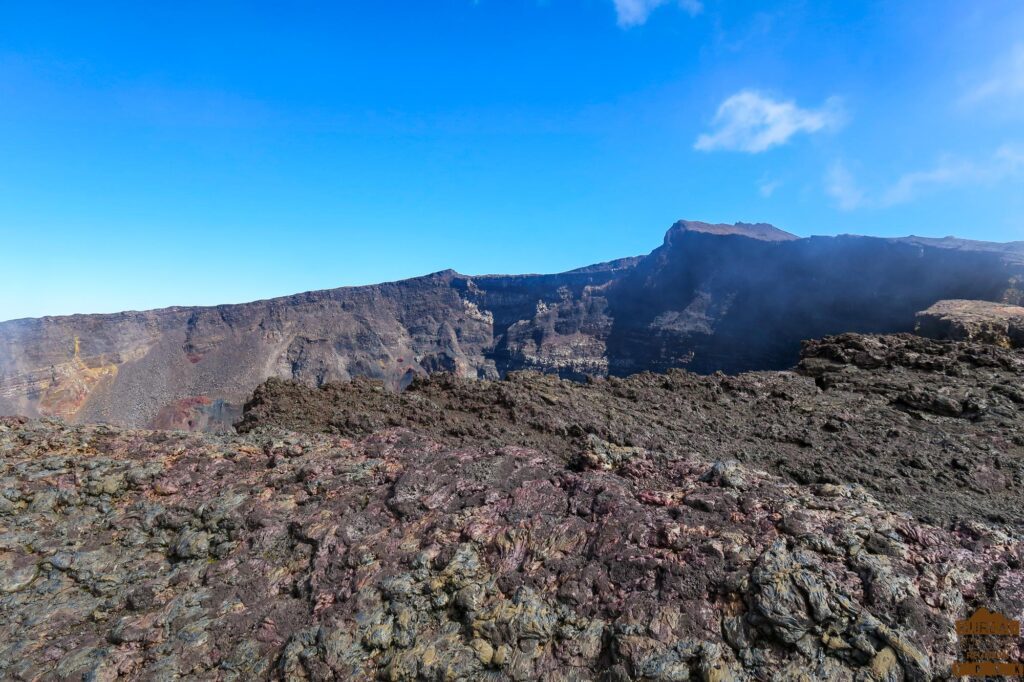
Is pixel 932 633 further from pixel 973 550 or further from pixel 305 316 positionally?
pixel 305 316

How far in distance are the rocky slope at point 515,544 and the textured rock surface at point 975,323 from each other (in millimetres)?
8064

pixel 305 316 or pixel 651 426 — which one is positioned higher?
pixel 305 316

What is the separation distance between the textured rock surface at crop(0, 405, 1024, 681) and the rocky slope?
0.02 metres

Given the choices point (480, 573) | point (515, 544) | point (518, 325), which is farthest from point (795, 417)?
point (518, 325)

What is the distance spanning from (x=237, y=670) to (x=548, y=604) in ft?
10.5

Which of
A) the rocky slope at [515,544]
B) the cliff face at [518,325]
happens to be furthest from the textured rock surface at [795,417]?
the cliff face at [518,325]

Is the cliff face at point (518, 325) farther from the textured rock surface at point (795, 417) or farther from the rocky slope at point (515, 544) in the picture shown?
the rocky slope at point (515, 544)

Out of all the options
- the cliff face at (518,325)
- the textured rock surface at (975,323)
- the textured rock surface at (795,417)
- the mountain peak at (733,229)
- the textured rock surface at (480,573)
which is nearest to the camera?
the textured rock surface at (480,573)

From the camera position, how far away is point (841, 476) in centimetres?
694

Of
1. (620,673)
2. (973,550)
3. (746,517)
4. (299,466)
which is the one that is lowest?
(620,673)

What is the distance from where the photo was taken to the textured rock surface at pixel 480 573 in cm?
436

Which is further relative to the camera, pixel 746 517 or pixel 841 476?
pixel 841 476

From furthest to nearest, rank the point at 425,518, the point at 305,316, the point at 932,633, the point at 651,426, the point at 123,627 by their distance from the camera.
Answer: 1. the point at 305,316
2. the point at 651,426
3. the point at 425,518
4. the point at 123,627
5. the point at 932,633

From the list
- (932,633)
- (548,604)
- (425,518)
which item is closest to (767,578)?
(932,633)
